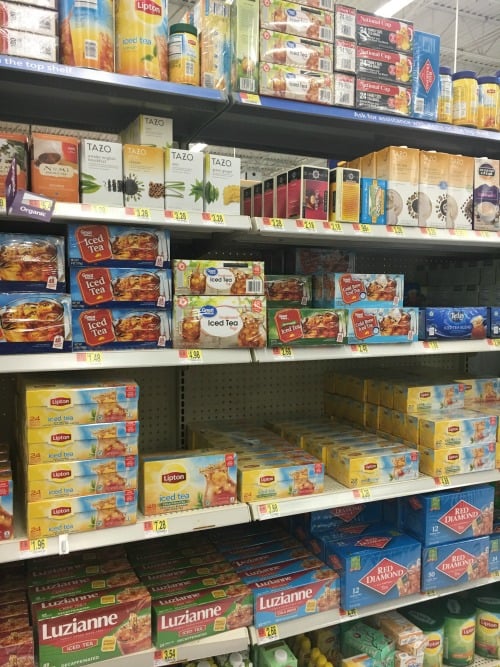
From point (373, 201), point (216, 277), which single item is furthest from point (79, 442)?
point (373, 201)

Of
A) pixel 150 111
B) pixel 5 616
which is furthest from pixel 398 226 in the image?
pixel 5 616

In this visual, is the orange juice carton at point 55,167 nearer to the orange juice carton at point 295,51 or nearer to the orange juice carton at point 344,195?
the orange juice carton at point 295,51

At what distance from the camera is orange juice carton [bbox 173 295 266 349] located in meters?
1.79

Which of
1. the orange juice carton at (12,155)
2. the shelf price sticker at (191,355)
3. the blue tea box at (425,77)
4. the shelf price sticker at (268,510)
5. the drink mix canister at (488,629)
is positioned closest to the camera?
the orange juice carton at (12,155)

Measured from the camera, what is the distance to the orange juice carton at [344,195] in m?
1.99

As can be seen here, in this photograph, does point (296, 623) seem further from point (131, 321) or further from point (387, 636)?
point (131, 321)

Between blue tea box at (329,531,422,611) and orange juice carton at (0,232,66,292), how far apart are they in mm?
1440

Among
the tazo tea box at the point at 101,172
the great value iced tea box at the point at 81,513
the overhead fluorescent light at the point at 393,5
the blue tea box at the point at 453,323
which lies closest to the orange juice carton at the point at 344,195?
the blue tea box at the point at 453,323

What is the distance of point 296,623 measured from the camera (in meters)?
2.03

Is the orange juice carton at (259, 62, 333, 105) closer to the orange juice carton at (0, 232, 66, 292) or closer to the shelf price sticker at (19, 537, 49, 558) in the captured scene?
the orange juice carton at (0, 232, 66, 292)

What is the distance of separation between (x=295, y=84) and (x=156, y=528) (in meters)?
1.54

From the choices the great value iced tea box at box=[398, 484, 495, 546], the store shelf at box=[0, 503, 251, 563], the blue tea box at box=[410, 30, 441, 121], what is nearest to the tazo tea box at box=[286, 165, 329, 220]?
the blue tea box at box=[410, 30, 441, 121]

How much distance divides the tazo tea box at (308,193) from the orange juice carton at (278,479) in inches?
34.9

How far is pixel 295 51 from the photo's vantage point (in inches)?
75.0
